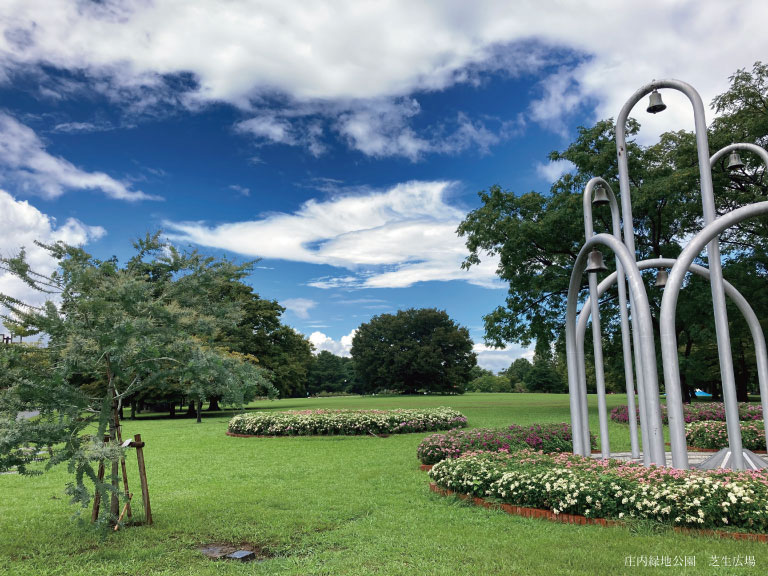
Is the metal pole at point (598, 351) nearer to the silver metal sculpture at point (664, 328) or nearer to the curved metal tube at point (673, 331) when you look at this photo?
the silver metal sculpture at point (664, 328)

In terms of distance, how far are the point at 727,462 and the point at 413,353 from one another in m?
56.0

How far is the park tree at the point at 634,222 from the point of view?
778 inches

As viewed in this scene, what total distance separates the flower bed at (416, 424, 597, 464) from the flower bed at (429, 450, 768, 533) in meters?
2.49

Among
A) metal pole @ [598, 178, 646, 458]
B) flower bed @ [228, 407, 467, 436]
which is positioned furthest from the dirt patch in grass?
flower bed @ [228, 407, 467, 436]

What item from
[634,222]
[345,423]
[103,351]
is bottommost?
[345,423]

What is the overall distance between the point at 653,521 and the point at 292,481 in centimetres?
592

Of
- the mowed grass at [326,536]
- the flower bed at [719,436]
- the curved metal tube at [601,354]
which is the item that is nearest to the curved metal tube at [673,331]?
the mowed grass at [326,536]

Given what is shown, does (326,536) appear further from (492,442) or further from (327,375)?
(327,375)

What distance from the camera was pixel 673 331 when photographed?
6625 millimetres

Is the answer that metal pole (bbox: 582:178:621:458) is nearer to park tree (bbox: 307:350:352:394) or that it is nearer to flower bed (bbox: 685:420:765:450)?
flower bed (bbox: 685:420:765:450)

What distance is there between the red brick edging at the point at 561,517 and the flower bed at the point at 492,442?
7.39 ft

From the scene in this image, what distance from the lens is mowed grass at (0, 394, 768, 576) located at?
480 centimetres

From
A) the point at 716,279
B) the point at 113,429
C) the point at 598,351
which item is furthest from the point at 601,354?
the point at 113,429

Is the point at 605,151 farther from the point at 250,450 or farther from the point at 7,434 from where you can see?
the point at 7,434
